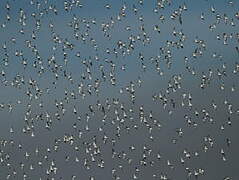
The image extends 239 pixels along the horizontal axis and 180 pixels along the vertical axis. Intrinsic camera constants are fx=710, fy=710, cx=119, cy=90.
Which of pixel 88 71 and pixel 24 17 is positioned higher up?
pixel 88 71

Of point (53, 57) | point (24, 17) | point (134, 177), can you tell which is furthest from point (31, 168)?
point (24, 17)

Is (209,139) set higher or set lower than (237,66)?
higher

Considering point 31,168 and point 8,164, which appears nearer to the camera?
point 8,164

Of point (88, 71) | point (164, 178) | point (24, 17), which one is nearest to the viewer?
point (24, 17)

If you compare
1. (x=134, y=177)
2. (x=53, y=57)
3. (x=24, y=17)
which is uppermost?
(x=134, y=177)

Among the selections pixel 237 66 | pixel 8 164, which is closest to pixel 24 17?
pixel 237 66

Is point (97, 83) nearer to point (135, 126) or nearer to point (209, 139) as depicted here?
point (135, 126)

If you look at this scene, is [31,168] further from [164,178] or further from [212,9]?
[212,9]

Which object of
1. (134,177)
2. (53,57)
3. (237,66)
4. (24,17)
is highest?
(134,177)

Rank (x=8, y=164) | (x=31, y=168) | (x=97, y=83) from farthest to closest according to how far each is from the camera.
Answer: (x=31, y=168) → (x=8, y=164) → (x=97, y=83)

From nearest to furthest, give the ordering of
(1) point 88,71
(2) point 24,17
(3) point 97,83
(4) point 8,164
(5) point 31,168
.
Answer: (2) point 24,17 → (1) point 88,71 → (3) point 97,83 → (4) point 8,164 → (5) point 31,168
